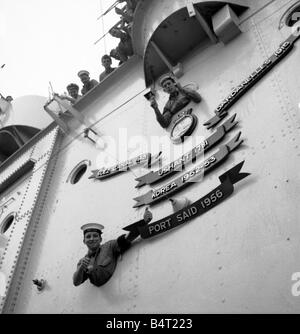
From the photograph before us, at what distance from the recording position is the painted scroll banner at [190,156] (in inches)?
193

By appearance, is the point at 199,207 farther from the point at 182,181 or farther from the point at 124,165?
the point at 124,165

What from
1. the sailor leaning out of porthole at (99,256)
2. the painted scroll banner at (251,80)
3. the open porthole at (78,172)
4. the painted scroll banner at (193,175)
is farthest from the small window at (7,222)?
the painted scroll banner at (251,80)

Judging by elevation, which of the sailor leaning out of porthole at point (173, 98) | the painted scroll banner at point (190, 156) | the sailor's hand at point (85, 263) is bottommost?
the sailor's hand at point (85, 263)

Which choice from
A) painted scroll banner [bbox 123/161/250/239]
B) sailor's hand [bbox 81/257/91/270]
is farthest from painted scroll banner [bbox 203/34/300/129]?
sailor's hand [bbox 81/257/91/270]

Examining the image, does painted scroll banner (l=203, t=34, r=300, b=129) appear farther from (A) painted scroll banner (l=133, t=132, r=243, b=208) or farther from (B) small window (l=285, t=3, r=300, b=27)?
(A) painted scroll banner (l=133, t=132, r=243, b=208)

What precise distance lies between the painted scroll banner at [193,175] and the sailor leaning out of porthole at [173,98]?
1258 millimetres

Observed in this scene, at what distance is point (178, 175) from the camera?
512cm

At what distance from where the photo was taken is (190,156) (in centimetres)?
511

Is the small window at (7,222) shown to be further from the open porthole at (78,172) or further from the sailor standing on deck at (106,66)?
the sailor standing on deck at (106,66)

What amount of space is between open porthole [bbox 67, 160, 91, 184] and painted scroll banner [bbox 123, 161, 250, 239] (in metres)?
2.98

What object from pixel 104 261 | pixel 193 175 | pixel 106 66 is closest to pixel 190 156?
pixel 193 175

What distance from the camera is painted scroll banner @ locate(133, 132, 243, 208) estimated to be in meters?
4.63
